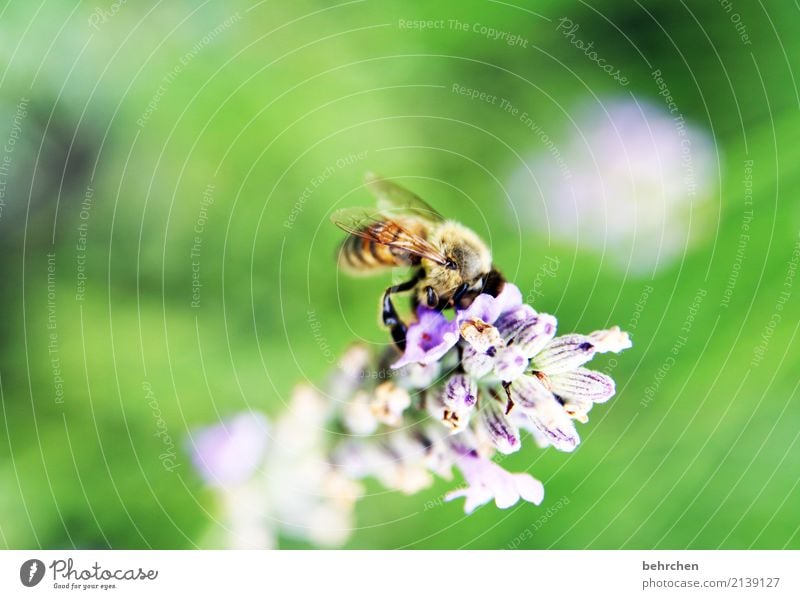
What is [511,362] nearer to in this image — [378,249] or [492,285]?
[492,285]

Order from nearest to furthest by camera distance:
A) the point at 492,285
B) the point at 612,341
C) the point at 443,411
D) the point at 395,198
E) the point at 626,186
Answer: the point at 612,341 < the point at 443,411 < the point at 492,285 < the point at 395,198 < the point at 626,186

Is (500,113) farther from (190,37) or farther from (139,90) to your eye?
(139,90)

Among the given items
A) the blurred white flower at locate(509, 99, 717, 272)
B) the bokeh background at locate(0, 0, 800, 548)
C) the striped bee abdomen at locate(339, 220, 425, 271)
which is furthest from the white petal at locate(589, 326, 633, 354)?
the blurred white flower at locate(509, 99, 717, 272)

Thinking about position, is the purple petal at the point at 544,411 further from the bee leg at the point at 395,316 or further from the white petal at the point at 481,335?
the bee leg at the point at 395,316

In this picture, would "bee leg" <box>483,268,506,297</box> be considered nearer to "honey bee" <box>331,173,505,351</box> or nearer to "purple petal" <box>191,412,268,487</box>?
"honey bee" <box>331,173,505,351</box>

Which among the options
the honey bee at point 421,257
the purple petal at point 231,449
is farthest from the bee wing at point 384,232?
the purple petal at point 231,449

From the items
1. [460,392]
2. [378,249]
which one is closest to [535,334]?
[460,392]

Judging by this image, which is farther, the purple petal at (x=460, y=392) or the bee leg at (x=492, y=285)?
the bee leg at (x=492, y=285)
